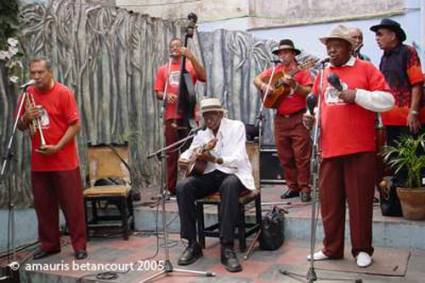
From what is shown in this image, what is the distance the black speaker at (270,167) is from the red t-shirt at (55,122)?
9.47ft

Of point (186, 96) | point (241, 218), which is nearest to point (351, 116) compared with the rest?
point (241, 218)

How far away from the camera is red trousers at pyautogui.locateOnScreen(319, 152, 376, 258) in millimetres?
4086

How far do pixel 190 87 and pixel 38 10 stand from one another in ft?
5.63

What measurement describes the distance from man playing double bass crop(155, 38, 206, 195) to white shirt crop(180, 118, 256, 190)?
1.06 metres

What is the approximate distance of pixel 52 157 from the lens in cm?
479

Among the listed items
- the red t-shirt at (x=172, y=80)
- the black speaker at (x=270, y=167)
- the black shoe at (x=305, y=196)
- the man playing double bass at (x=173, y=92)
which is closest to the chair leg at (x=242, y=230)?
the black shoe at (x=305, y=196)

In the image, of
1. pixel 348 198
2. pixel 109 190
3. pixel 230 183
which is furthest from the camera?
pixel 109 190

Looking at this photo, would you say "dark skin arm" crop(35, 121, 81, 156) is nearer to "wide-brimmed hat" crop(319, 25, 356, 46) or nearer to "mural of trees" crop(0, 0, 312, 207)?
"mural of trees" crop(0, 0, 312, 207)

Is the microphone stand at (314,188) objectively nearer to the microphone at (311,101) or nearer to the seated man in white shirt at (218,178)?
the microphone at (311,101)

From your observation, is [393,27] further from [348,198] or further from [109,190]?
[109,190]

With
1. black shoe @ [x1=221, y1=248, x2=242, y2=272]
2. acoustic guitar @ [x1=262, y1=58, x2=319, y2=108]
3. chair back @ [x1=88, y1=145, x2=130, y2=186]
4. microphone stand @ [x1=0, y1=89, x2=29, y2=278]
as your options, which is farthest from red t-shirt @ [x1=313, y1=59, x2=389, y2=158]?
chair back @ [x1=88, y1=145, x2=130, y2=186]

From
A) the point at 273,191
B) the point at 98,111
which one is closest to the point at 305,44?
the point at 273,191

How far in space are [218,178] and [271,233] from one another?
686 mm

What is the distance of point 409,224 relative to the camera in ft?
15.1
